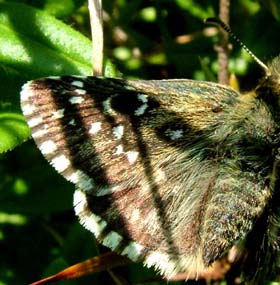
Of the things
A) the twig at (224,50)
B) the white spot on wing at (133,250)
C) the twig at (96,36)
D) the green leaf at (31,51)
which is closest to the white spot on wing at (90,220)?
the white spot on wing at (133,250)

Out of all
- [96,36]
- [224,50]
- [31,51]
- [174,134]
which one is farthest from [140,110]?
[224,50]

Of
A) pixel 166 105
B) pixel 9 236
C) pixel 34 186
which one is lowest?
pixel 9 236

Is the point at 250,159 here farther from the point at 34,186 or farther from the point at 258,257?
the point at 34,186

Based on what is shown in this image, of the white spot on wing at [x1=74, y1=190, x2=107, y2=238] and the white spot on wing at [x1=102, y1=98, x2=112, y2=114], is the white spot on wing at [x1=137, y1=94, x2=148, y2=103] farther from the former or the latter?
the white spot on wing at [x1=74, y1=190, x2=107, y2=238]

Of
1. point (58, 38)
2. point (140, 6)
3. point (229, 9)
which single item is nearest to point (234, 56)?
point (229, 9)

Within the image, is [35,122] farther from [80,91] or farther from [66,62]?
[66,62]

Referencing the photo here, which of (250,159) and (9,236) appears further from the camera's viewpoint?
(9,236)
